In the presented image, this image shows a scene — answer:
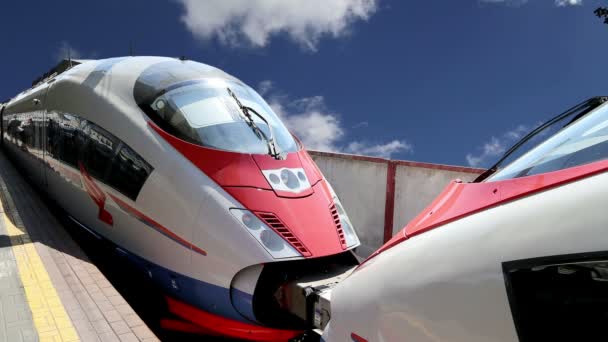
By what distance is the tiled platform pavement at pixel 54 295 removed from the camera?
3512 mm

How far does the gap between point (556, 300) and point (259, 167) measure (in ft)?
10.8

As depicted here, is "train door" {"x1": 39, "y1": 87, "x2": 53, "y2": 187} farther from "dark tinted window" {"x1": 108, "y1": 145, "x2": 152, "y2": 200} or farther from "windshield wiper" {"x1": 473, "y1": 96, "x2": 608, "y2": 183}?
"windshield wiper" {"x1": 473, "y1": 96, "x2": 608, "y2": 183}

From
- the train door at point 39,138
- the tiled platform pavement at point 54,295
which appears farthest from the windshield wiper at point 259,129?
the train door at point 39,138

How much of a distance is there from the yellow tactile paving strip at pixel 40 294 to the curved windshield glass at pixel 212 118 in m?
1.94

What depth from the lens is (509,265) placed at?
1.45 m

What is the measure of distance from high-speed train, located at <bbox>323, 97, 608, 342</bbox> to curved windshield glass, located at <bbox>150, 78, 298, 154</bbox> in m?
2.90

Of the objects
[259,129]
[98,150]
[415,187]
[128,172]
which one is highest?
[98,150]

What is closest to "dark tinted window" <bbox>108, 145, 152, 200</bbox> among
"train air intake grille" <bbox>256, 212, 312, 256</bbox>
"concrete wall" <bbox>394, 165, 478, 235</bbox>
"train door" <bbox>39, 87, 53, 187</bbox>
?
"train air intake grille" <bbox>256, 212, 312, 256</bbox>

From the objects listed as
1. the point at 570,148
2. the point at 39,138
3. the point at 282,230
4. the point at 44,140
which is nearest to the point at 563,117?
the point at 570,148

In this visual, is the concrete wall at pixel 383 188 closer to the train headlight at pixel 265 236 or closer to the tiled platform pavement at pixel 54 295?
the train headlight at pixel 265 236

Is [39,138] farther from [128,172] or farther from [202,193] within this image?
[202,193]

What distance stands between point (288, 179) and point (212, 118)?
110cm

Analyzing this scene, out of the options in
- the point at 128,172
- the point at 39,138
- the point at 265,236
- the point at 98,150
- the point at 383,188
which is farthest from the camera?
the point at 39,138

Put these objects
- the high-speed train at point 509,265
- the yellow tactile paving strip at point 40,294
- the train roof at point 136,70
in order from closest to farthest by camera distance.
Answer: the high-speed train at point 509,265 < the yellow tactile paving strip at point 40,294 < the train roof at point 136,70
